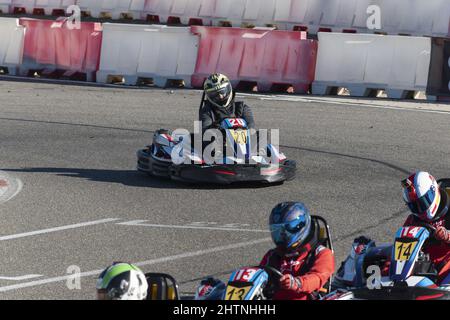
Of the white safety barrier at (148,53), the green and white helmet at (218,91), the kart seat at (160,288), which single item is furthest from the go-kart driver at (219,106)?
the white safety barrier at (148,53)

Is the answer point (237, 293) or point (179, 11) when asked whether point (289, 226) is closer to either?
point (237, 293)

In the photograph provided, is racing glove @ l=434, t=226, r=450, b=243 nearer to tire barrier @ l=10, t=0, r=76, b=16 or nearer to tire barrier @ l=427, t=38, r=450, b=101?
tire barrier @ l=427, t=38, r=450, b=101

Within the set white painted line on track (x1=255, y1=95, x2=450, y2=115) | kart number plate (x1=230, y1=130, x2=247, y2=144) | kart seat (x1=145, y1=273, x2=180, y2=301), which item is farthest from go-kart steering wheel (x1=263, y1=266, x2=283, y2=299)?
white painted line on track (x1=255, y1=95, x2=450, y2=115)

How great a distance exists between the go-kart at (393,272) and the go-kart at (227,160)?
4.16 m

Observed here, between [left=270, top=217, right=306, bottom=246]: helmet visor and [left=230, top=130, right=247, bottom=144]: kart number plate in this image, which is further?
[left=230, top=130, right=247, bottom=144]: kart number plate

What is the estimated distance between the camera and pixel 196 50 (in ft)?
67.1

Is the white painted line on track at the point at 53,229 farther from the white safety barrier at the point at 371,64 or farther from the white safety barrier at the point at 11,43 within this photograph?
the white safety barrier at the point at 11,43

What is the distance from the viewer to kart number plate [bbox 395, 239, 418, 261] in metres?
7.71

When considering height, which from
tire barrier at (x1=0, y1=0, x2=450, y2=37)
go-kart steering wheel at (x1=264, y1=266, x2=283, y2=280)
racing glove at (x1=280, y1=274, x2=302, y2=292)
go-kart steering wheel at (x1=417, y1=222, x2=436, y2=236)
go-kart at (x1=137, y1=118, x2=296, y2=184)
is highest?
tire barrier at (x1=0, y1=0, x2=450, y2=37)

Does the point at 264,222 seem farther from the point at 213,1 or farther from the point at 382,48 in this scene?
the point at 213,1

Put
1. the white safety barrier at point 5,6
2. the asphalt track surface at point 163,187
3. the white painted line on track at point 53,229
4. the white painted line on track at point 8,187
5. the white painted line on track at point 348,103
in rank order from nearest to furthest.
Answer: the asphalt track surface at point 163,187 → the white painted line on track at point 53,229 → the white painted line on track at point 8,187 → the white painted line on track at point 348,103 → the white safety barrier at point 5,6

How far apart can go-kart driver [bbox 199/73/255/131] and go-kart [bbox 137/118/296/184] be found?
181 mm

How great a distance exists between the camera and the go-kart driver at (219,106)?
13.2 metres

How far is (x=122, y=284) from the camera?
21.6 feet
